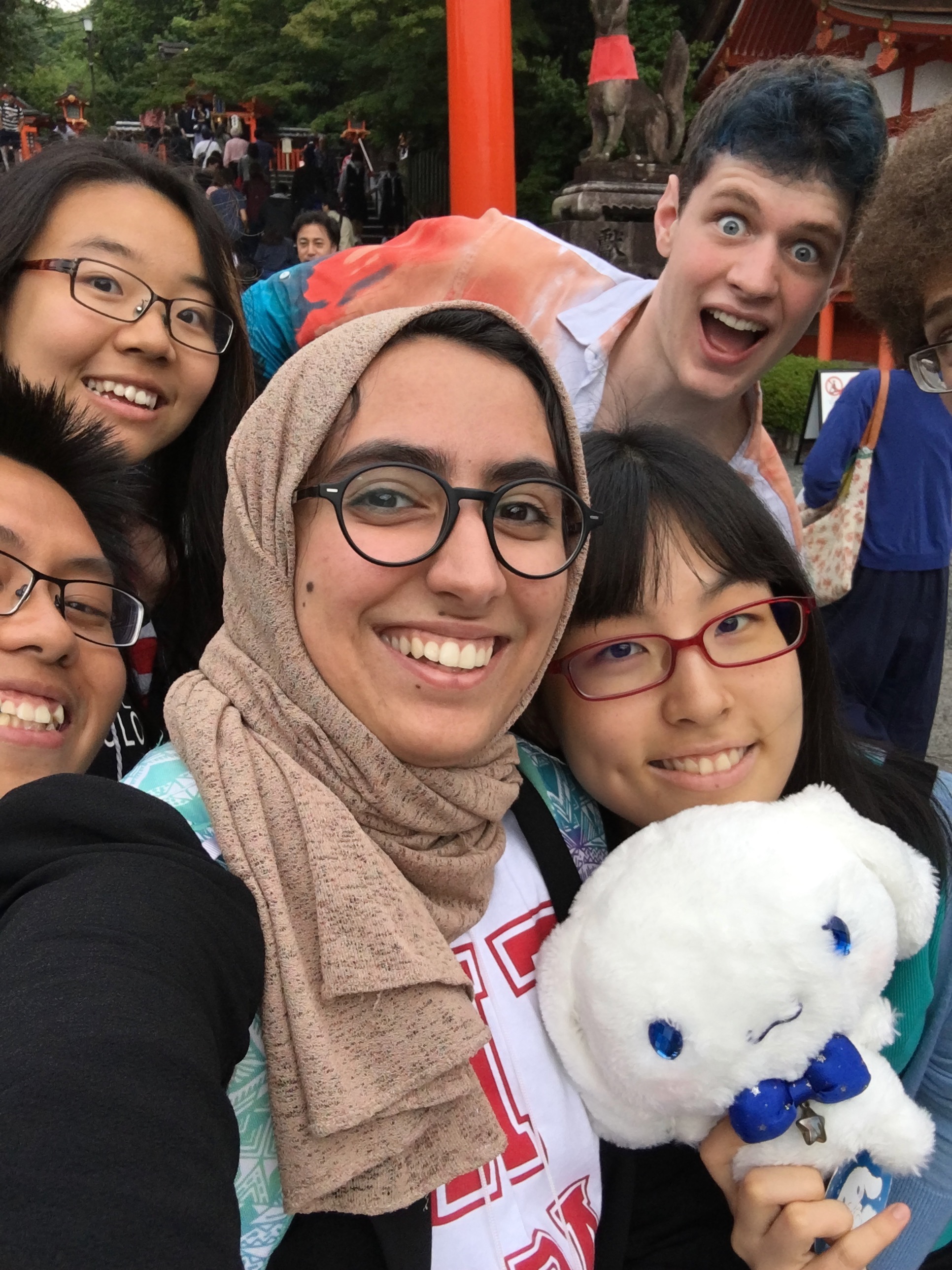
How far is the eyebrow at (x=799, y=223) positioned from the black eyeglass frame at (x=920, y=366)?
A: 1.40 ft

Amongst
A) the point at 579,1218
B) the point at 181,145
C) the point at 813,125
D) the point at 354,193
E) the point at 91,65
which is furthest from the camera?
the point at 91,65

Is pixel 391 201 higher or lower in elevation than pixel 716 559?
higher

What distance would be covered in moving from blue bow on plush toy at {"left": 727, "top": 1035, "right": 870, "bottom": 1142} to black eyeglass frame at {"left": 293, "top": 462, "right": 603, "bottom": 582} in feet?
2.28

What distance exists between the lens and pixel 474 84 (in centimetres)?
716

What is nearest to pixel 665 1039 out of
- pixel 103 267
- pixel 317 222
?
pixel 103 267

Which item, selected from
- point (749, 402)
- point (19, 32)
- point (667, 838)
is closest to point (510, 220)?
point (749, 402)

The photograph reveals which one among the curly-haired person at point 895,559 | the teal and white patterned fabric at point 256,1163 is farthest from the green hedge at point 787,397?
the teal and white patterned fabric at point 256,1163

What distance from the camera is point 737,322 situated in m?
2.44

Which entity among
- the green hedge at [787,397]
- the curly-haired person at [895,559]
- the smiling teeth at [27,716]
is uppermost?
the smiling teeth at [27,716]

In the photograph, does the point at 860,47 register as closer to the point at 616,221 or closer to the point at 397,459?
the point at 616,221

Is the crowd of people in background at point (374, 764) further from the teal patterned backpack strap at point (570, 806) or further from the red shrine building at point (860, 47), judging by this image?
the red shrine building at point (860, 47)

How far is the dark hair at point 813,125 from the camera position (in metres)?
2.17

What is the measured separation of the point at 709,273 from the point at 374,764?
1.84 m

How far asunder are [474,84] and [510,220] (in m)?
5.46
